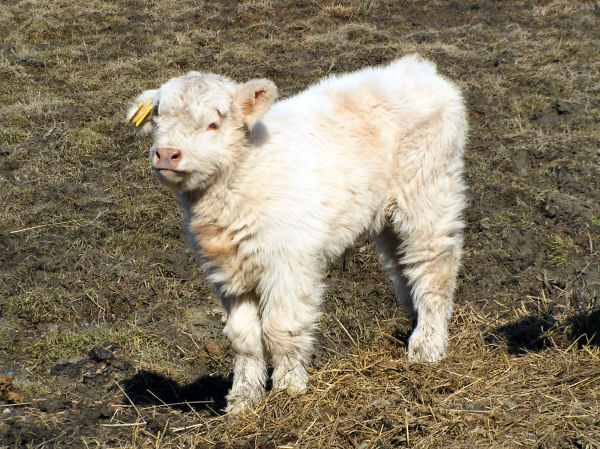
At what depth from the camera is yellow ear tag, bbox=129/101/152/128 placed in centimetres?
531

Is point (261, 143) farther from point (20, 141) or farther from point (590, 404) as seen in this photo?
point (20, 141)

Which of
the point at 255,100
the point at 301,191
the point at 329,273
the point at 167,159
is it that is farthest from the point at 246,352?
the point at 329,273

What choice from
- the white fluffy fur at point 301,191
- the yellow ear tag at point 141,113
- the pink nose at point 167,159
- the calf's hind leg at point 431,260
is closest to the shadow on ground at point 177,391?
A: the white fluffy fur at point 301,191

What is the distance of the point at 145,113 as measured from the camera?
5.32 metres

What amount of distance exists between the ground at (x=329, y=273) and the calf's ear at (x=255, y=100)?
1922 millimetres

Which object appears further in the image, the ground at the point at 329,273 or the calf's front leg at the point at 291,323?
the calf's front leg at the point at 291,323

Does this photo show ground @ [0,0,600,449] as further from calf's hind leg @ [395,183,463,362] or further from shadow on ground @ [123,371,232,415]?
calf's hind leg @ [395,183,463,362]

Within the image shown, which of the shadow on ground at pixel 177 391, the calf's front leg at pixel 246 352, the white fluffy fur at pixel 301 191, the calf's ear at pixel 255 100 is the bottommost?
the shadow on ground at pixel 177 391

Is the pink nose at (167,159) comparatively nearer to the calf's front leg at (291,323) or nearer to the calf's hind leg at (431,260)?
the calf's front leg at (291,323)

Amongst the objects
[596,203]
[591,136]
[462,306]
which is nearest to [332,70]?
[591,136]

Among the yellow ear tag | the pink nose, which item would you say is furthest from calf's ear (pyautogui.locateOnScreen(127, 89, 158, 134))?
the pink nose

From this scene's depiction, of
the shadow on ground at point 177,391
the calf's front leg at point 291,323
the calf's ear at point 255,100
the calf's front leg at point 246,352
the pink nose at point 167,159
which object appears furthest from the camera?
the shadow on ground at point 177,391

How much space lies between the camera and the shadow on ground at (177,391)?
587cm

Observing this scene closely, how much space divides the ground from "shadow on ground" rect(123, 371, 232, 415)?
2 centimetres
